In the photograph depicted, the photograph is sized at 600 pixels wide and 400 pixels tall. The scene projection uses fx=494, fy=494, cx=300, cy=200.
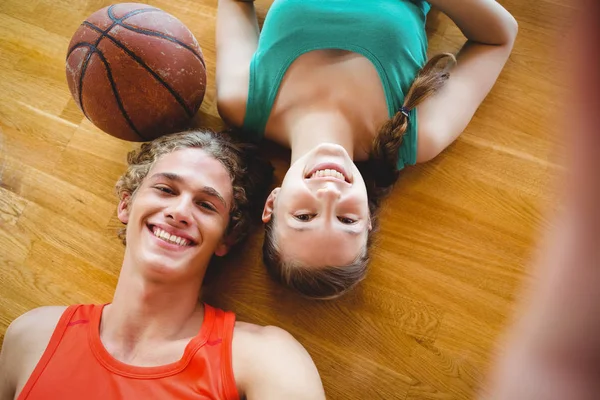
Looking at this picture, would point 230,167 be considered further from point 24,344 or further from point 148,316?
point 24,344

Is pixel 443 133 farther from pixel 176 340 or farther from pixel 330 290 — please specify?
pixel 176 340

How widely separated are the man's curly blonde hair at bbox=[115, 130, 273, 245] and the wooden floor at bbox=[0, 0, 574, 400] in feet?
0.43

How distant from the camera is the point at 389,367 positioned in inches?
63.4

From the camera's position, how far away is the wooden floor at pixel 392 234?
5.32ft

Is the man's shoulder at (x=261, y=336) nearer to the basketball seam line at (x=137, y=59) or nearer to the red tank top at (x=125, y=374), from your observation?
the red tank top at (x=125, y=374)

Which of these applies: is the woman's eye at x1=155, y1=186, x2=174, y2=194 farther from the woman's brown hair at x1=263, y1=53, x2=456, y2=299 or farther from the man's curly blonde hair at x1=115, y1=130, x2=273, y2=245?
the woman's brown hair at x1=263, y1=53, x2=456, y2=299

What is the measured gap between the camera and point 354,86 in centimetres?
160

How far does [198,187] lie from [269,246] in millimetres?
280

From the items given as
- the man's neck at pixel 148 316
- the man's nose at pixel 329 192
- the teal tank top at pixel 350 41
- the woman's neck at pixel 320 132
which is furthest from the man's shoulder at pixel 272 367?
the teal tank top at pixel 350 41

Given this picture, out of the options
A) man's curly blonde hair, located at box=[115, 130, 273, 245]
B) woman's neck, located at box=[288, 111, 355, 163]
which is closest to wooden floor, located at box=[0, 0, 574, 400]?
man's curly blonde hair, located at box=[115, 130, 273, 245]

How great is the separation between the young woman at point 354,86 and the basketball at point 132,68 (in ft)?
0.69

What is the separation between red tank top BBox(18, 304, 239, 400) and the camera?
1.37 metres

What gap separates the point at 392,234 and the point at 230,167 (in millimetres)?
610

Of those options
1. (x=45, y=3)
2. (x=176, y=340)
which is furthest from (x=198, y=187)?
(x=45, y=3)
